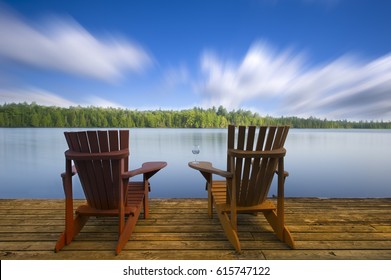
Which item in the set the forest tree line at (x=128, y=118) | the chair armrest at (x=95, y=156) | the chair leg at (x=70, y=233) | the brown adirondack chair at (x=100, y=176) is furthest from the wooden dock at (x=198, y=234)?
the forest tree line at (x=128, y=118)

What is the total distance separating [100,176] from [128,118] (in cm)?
2071

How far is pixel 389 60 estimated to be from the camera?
7.96 m

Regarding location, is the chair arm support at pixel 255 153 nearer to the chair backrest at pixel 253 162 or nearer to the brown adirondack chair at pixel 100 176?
the chair backrest at pixel 253 162

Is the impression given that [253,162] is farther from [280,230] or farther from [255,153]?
[280,230]

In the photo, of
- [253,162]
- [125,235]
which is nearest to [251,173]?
[253,162]

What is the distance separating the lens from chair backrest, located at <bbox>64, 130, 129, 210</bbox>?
1.98 m

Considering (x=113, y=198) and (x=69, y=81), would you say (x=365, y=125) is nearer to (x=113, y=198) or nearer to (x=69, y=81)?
(x=113, y=198)

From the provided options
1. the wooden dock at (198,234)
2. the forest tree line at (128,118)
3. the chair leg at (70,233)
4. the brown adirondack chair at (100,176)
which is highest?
the forest tree line at (128,118)

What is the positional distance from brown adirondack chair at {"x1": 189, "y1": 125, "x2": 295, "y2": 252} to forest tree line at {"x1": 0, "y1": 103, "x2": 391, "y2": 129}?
617 inches

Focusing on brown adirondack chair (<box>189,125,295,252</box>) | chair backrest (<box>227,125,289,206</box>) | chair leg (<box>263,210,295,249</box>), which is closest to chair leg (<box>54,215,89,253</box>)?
brown adirondack chair (<box>189,125,295,252</box>)

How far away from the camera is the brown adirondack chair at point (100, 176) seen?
78.1 inches

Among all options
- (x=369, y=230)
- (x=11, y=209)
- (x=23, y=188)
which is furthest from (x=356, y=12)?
(x=23, y=188)

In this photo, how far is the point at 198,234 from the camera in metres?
2.29
